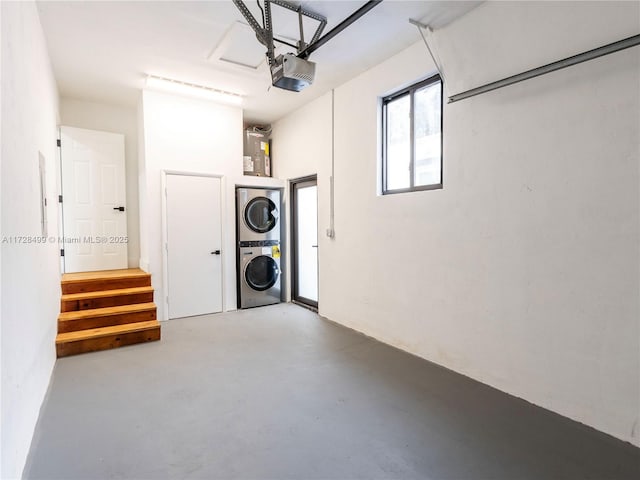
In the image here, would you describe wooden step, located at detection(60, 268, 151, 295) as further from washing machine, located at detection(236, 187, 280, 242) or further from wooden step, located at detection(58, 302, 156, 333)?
washing machine, located at detection(236, 187, 280, 242)

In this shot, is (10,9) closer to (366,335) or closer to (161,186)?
(161,186)

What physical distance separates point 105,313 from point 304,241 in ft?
8.81

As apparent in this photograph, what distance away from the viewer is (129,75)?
3.94 meters

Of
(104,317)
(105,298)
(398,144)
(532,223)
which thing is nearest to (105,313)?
(104,317)

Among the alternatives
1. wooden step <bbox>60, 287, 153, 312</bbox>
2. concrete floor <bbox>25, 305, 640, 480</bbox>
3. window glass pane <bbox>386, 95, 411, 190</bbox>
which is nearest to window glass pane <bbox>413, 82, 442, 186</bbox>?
window glass pane <bbox>386, 95, 411, 190</bbox>

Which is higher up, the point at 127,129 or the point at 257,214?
the point at 127,129

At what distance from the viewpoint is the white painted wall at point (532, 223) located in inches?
79.6

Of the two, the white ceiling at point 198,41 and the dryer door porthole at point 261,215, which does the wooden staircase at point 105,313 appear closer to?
the dryer door porthole at point 261,215

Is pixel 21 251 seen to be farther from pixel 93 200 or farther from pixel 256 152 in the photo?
pixel 256 152

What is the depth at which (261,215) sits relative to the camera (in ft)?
17.0

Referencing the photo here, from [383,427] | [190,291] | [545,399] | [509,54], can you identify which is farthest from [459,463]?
[190,291]

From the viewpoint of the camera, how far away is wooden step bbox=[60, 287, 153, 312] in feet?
12.3

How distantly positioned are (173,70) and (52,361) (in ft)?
10.2

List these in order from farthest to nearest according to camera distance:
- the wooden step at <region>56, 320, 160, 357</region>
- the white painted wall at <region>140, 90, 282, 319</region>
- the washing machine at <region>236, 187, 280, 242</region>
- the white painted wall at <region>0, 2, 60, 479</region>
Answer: the washing machine at <region>236, 187, 280, 242</region>
the white painted wall at <region>140, 90, 282, 319</region>
the wooden step at <region>56, 320, 160, 357</region>
the white painted wall at <region>0, 2, 60, 479</region>
